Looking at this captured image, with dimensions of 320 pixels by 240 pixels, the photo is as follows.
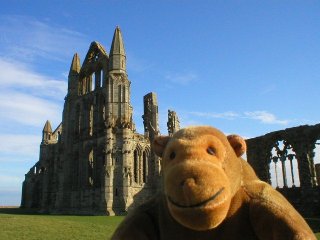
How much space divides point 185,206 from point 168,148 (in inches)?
21.3

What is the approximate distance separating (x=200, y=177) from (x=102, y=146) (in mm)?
33857

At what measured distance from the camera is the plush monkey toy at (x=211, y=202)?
228cm

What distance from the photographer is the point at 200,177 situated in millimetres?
2309

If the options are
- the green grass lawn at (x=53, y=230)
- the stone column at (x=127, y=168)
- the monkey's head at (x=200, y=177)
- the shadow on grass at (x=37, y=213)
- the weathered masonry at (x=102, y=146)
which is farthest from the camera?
the weathered masonry at (x=102, y=146)

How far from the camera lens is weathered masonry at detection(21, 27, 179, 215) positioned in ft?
106

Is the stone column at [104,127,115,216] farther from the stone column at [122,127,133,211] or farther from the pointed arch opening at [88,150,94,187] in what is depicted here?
the pointed arch opening at [88,150,94,187]

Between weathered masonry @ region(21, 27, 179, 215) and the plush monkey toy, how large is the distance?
2912 cm

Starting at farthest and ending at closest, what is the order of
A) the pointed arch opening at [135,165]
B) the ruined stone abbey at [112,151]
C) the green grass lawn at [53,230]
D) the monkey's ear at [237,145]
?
1. the pointed arch opening at [135,165]
2. the ruined stone abbey at [112,151]
3. the green grass lawn at [53,230]
4. the monkey's ear at [237,145]

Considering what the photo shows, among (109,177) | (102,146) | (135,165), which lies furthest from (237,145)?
(135,165)

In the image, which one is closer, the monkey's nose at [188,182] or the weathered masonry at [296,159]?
the monkey's nose at [188,182]

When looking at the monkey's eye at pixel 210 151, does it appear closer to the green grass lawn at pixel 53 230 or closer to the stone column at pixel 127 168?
the green grass lawn at pixel 53 230

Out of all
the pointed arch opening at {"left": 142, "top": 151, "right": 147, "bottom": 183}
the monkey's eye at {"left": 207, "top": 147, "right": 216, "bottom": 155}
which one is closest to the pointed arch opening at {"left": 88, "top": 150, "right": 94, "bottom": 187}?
the pointed arch opening at {"left": 142, "top": 151, "right": 147, "bottom": 183}

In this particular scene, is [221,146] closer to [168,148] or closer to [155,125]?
[168,148]

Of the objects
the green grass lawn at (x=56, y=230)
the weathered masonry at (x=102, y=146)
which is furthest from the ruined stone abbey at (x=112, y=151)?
the green grass lawn at (x=56, y=230)
